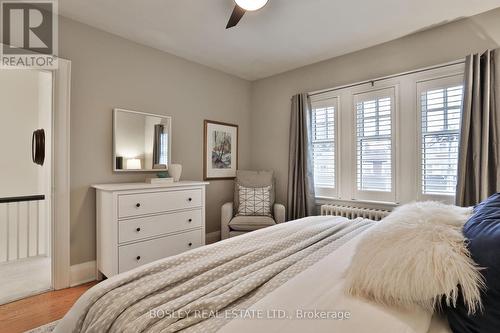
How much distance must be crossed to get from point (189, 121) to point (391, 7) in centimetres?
259

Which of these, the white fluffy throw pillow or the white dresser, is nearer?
the white fluffy throw pillow

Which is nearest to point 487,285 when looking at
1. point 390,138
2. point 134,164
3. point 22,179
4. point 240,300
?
point 240,300

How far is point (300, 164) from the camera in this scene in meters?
3.57

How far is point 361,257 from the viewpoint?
3.08 ft

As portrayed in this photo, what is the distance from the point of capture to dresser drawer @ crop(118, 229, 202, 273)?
2.39 meters

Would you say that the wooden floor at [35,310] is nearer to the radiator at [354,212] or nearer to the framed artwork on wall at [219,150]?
the framed artwork on wall at [219,150]

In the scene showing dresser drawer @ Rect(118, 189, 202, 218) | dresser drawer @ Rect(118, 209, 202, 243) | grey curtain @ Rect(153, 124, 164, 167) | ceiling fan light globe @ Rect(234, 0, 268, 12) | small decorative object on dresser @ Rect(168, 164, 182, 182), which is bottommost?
dresser drawer @ Rect(118, 209, 202, 243)

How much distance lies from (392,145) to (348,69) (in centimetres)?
115

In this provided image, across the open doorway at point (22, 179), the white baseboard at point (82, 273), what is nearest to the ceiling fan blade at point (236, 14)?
the open doorway at point (22, 179)

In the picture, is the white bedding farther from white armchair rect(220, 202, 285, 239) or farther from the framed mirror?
the framed mirror

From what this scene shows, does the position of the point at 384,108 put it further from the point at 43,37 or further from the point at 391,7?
the point at 43,37

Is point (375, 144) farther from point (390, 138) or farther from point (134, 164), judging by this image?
point (134, 164)

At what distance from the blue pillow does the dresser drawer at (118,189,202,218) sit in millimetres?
2385

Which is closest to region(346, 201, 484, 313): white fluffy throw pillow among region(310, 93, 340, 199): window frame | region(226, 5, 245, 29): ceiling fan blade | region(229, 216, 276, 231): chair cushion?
region(226, 5, 245, 29): ceiling fan blade
